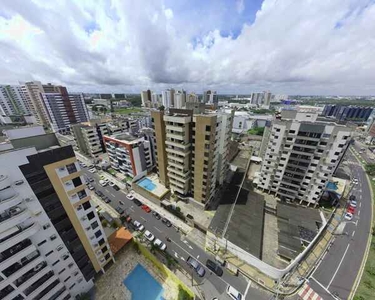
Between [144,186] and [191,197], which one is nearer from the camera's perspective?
[191,197]

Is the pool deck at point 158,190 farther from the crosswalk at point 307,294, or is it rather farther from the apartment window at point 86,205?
the crosswalk at point 307,294

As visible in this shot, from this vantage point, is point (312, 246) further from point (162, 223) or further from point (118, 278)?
point (118, 278)

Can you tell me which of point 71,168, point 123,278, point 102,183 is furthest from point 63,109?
point 123,278

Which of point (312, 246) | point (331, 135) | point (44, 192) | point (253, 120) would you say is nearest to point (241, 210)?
point (312, 246)

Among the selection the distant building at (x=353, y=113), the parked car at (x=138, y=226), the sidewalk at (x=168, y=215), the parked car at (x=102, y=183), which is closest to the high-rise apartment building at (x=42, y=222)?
the parked car at (x=138, y=226)

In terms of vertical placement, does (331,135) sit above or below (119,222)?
above

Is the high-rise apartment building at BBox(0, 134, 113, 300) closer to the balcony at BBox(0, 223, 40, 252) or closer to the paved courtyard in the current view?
the balcony at BBox(0, 223, 40, 252)
